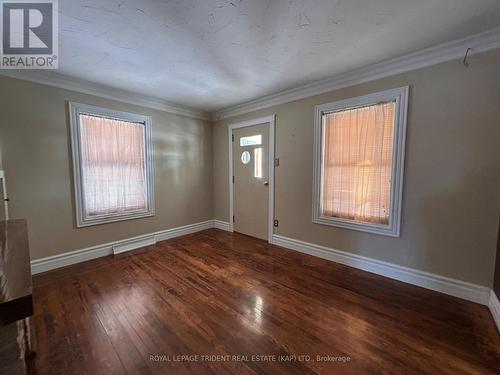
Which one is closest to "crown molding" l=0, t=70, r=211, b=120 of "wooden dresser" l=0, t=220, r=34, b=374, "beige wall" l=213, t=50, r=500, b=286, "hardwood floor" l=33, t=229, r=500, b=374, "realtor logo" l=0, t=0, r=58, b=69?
"realtor logo" l=0, t=0, r=58, b=69

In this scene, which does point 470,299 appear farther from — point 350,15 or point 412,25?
point 350,15

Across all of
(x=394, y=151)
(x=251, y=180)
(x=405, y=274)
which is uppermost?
(x=394, y=151)

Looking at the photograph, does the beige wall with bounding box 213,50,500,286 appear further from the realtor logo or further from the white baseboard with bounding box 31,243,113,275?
the white baseboard with bounding box 31,243,113,275

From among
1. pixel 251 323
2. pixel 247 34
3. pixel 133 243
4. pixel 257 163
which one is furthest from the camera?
pixel 257 163

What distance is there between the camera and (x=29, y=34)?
1.70 metres

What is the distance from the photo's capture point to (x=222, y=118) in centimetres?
403

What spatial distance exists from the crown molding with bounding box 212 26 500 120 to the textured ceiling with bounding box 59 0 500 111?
9 centimetres

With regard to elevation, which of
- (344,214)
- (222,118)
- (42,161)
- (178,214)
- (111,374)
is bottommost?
(111,374)

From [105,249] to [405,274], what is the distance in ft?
12.4

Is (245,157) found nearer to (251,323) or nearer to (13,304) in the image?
(251,323)

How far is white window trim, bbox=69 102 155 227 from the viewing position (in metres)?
2.61

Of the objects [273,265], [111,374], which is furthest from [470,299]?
[111,374]

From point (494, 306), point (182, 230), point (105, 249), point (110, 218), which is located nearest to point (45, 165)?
point (110, 218)

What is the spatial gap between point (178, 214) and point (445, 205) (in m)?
3.65
